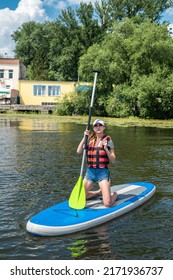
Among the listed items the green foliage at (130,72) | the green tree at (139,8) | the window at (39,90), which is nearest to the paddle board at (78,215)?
the green foliage at (130,72)

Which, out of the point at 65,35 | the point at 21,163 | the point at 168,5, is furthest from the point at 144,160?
the point at 65,35

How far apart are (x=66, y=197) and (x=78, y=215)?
2142 mm

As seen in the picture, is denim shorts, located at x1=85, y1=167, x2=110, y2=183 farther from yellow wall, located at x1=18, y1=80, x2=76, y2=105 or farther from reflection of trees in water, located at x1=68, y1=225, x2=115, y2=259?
yellow wall, located at x1=18, y1=80, x2=76, y2=105

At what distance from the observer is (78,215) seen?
6.77 m

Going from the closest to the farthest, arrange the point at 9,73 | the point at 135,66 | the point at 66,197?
the point at 66,197 → the point at 135,66 → the point at 9,73

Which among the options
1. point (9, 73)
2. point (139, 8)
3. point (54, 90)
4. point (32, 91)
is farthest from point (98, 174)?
point (139, 8)

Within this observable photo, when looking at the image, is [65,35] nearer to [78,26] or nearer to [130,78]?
[78,26]

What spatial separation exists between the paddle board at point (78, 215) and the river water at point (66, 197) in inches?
4.8

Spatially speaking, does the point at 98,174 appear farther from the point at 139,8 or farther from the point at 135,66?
the point at 139,8

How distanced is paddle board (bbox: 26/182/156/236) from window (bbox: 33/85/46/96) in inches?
1798

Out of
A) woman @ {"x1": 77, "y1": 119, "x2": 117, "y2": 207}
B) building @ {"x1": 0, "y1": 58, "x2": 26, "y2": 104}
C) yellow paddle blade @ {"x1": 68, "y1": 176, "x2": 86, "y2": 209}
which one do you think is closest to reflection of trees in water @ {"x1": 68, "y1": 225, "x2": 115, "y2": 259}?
yellow paddle blade @ {"x1": 68, "y1": 176, "x2": 86, "y2": 209}

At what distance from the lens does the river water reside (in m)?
5.86

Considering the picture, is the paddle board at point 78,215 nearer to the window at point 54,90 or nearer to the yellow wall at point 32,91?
the yellow wall at point 32,91

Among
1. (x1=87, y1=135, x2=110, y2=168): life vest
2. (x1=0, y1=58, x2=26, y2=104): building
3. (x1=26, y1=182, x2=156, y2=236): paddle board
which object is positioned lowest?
(x1=26, y1=182, x2=156, y2=236): paddle board
